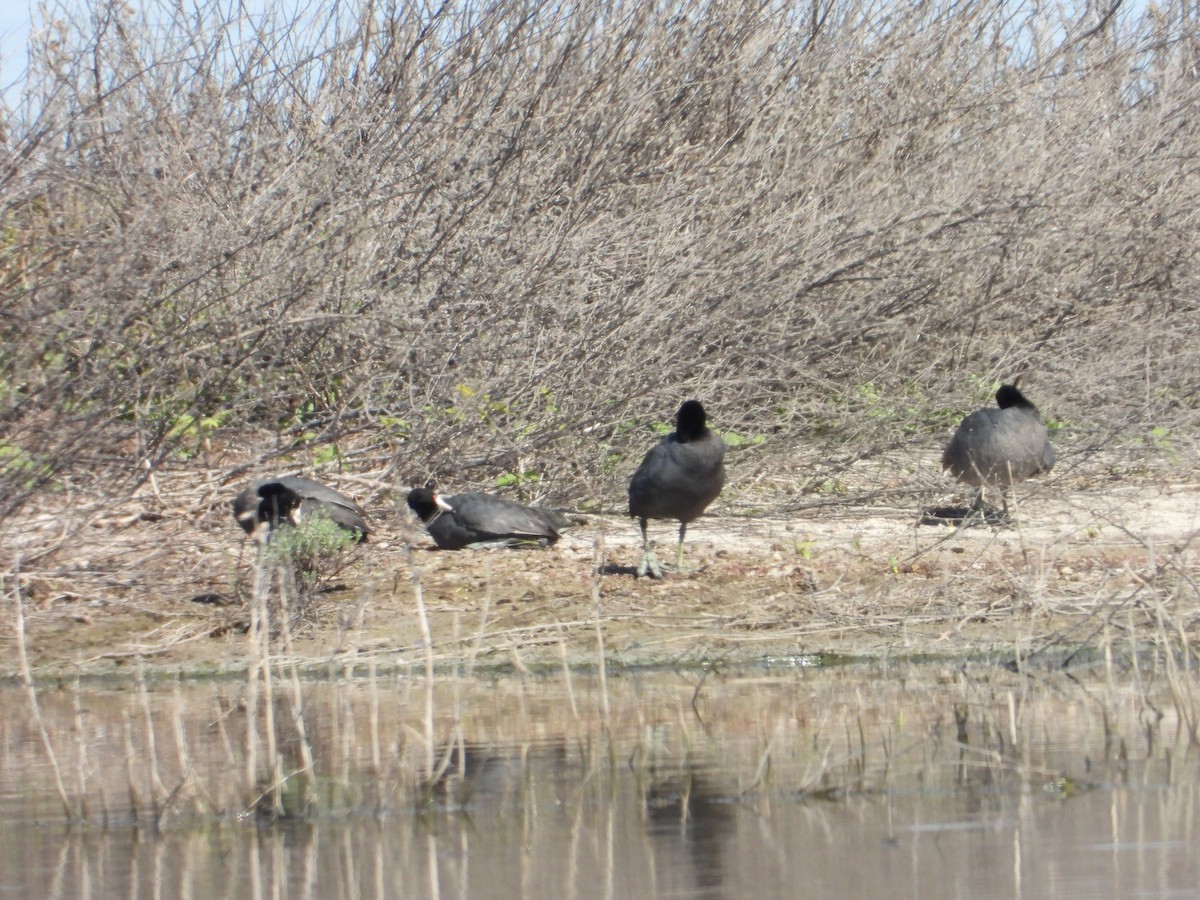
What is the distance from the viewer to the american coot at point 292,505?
985 cm

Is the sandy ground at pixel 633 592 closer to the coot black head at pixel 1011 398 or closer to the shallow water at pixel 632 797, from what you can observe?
the coot black head at pixel 1011 398

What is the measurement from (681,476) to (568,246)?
109 inches

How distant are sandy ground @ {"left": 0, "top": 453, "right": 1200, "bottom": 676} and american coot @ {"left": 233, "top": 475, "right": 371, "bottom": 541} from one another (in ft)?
0.76

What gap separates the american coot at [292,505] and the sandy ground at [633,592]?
0.76 feet

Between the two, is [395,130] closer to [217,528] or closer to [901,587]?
[217,528]

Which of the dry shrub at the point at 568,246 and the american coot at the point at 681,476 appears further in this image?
the dry shrub at the point at 568,246

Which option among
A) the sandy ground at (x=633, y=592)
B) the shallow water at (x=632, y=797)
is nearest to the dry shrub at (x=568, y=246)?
the sandy ground at (x=633, y=592)

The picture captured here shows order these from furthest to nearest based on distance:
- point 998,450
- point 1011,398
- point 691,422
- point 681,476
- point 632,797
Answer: point 1011,398 < point 998,450 < point 691,422 < point 681,476 < point 632,797

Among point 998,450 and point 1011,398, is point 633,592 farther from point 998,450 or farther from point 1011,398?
point 1011,398

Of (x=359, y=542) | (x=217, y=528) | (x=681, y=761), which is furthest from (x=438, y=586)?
(x=681, y=761)

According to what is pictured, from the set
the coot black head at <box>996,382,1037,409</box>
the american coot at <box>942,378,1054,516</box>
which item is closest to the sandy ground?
the american coot at <box>942,378,1054,516</box>

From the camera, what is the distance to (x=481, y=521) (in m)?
10.7

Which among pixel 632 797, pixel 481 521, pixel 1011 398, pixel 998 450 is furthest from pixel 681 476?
pixel 632 797

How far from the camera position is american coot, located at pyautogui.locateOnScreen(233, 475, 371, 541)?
9.85 m
